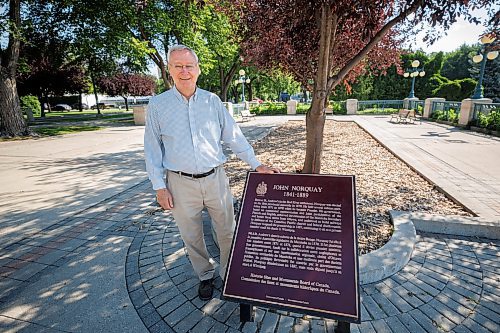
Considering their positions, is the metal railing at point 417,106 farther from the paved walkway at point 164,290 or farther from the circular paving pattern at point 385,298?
the circular paving pattern at point 385,298

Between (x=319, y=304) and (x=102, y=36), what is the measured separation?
59.2 feet

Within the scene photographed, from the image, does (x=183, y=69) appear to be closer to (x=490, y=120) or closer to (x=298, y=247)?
(x=298, y=247)

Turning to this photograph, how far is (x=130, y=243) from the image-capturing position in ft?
10.9

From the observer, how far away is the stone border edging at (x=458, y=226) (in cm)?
335

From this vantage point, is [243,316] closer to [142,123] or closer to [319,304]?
[319,304]

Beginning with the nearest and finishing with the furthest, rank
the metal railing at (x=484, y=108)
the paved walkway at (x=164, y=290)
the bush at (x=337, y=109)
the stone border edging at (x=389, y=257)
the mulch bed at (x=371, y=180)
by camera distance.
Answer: the paved walkway at (x=164, y=290), the stone border edging at (x=389, y=257), the mulch bed at (x=371, y=180), the metal railing at (x=484, y=108), the bush at (x=337, y=109)

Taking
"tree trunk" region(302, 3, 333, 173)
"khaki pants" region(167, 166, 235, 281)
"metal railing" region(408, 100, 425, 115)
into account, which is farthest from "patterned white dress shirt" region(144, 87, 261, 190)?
"metal railing" region(408, 100, 425, 115)

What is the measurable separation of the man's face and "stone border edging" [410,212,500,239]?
132 inches

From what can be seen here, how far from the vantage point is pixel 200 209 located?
2305 millimetres

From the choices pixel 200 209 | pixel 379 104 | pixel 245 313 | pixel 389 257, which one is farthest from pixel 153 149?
pixel 379 104

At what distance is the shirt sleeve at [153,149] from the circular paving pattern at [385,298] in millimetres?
1111

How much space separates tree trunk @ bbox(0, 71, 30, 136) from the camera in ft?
37.9

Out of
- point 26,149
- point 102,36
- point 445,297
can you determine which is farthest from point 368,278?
point 102,36

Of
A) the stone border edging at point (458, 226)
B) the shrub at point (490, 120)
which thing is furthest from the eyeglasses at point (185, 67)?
the shrub at point (490, 120)
